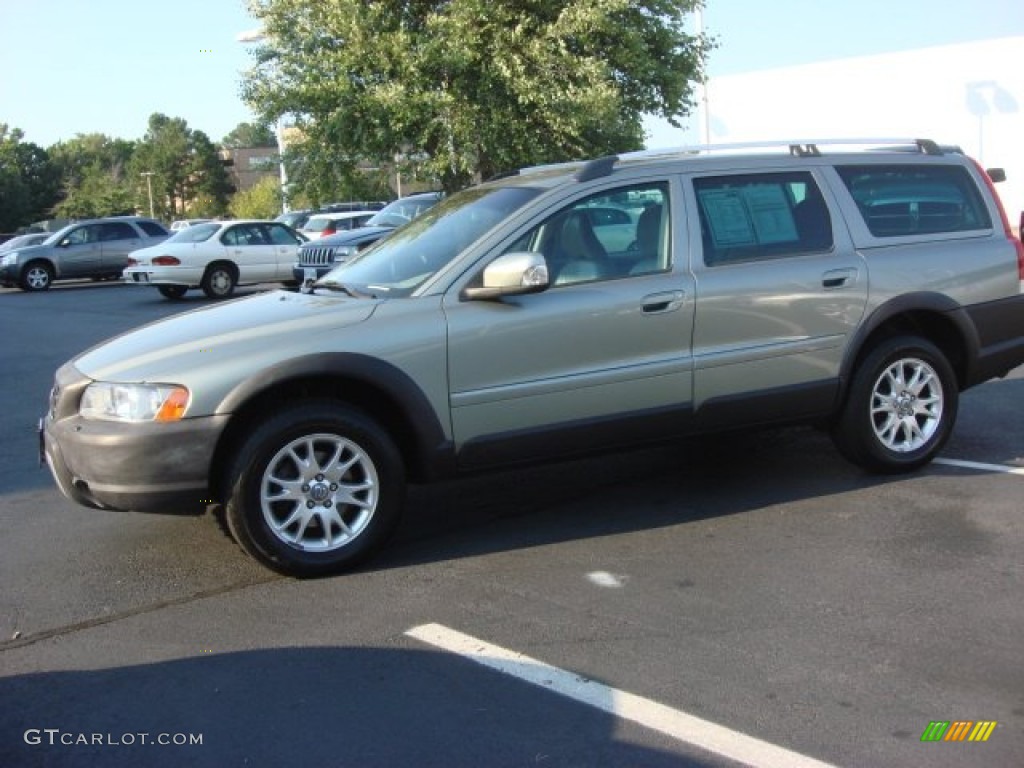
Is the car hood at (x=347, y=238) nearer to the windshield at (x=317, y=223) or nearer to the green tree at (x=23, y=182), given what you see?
the windshield at (x=317, y=223)

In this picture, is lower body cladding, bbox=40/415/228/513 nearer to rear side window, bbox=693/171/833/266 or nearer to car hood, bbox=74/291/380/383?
car hood, bbox=74/291/380/383

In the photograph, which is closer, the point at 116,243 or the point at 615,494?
the point at 615,494

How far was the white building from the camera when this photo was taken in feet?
87.0

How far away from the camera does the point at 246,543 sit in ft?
15.3

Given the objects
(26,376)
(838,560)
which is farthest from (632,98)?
(838,560)

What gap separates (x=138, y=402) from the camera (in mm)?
4531

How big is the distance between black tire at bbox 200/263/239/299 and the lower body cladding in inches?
634

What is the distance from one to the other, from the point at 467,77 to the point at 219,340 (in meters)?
14.2

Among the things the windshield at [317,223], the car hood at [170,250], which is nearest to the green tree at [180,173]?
the windshield at [317,223]

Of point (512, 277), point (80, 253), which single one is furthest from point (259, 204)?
point (512, 277)

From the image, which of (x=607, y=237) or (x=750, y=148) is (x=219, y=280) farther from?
(x=607, y=237)

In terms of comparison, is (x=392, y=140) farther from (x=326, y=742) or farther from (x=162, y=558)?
(x=326, y=742)

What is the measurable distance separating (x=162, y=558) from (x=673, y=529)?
248 cm

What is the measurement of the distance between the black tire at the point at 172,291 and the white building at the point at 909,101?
1346 cm
